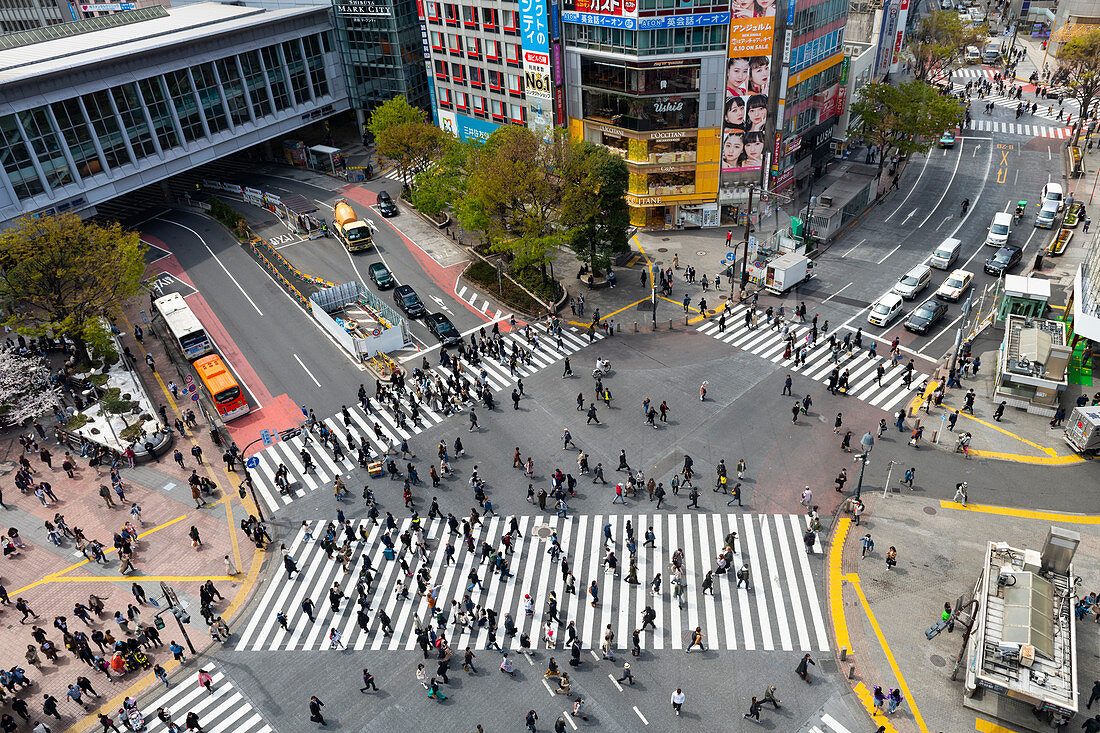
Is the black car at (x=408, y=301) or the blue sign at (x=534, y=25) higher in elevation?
the blue sign at (x=534, y=25)

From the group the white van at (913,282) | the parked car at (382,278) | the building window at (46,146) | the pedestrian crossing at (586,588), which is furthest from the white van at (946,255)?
the building window at (46,146)

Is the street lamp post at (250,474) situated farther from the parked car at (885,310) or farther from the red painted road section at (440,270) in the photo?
the parked car at (885,310)

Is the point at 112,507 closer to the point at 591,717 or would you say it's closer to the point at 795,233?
the point at 591,717

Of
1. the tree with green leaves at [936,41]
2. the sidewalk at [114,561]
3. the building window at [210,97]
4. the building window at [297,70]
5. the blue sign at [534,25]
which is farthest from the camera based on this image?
the tree with green leaves at [936,41]

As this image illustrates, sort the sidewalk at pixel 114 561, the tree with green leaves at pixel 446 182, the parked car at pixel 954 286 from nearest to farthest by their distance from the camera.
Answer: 1. the sidewalk at pixel 114 561
2. the parked car at pixel 954 286
3. the tree with green leaves at pixel 446 182

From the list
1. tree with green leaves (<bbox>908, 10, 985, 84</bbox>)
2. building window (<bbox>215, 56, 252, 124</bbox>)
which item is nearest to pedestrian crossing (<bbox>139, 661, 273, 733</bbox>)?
building window (<bbox>215, 56, 252, 124</bbox>)

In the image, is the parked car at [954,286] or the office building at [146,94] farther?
the office building at [146,94]

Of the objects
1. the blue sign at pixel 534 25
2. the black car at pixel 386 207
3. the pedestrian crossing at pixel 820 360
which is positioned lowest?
the pedestrian crossing at pixel 820 360
